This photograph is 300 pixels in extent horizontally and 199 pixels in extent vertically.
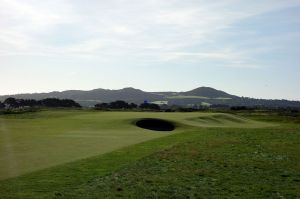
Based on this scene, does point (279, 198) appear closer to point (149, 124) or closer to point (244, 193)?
point (244, 193)

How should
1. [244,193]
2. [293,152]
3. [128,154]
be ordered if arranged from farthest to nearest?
1. [293,152]
2. [128,154]
3. [244,193]

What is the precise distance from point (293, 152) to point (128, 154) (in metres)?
13.7

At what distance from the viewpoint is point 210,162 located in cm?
2877

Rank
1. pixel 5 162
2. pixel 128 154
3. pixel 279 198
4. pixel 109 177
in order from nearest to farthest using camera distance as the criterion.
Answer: pixel 279 198, pixel 109 177, pixel 5 162, pixel 128 154

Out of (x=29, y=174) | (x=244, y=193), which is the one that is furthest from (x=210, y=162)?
(x=29, y=174)

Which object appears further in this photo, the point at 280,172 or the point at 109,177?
the point at 280,172

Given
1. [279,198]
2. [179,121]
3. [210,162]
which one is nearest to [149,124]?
[179,121]

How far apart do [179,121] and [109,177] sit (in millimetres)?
59185

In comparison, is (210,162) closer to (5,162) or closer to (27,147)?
(5,162)

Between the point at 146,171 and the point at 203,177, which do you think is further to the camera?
the point at 146,171

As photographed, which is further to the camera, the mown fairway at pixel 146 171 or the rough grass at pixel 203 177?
the mown fairway at pixel 146 171

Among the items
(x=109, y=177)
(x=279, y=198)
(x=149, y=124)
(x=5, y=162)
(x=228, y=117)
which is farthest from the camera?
(x=228, y=117)

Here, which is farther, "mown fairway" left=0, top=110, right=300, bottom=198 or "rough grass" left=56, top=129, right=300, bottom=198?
"mown fairway" left=0, top=110, right=300, bottom=198

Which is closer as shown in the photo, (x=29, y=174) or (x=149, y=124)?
(x=29, y=174)
